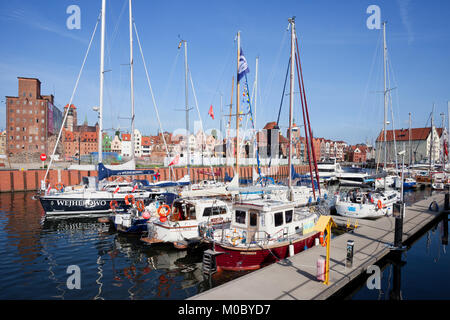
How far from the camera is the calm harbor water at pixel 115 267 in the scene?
40.1ft

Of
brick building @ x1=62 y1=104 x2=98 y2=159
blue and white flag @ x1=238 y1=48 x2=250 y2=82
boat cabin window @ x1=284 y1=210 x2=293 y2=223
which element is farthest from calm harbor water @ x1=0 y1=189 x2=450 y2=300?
brick building @ x1=62 y1=104 x2=98 y2=159

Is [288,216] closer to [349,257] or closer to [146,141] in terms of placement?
[349,257]

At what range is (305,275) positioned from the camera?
11359 mm

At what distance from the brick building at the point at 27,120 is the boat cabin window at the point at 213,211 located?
284 ft

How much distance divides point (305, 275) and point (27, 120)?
3846 inches

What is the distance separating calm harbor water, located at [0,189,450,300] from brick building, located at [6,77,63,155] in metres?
76.9

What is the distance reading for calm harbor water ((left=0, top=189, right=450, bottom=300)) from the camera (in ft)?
40.1

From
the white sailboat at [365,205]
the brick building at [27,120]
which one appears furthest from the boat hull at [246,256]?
the brick building at [27,120]

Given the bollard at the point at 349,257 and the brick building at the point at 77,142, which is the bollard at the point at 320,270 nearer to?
the bollard at the point at 349,257

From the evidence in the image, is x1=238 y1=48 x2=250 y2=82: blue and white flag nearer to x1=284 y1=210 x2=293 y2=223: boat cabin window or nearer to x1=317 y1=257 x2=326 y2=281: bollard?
x1=284 y1=210 x2=293 y2=223: boat cabin window

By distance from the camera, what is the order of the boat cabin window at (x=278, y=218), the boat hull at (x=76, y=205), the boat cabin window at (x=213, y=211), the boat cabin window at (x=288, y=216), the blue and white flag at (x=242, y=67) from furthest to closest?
the boat hull at (x=76, y=205), the blue and white flag at (x=242, y=67), the boat cabin window at (x=213, y=211), the boat cabin window at (x=288, y=216), the boat cabin window at (x=278, y=218)

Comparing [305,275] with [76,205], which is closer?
[305,275]

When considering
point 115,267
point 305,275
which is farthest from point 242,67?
point 305,275
